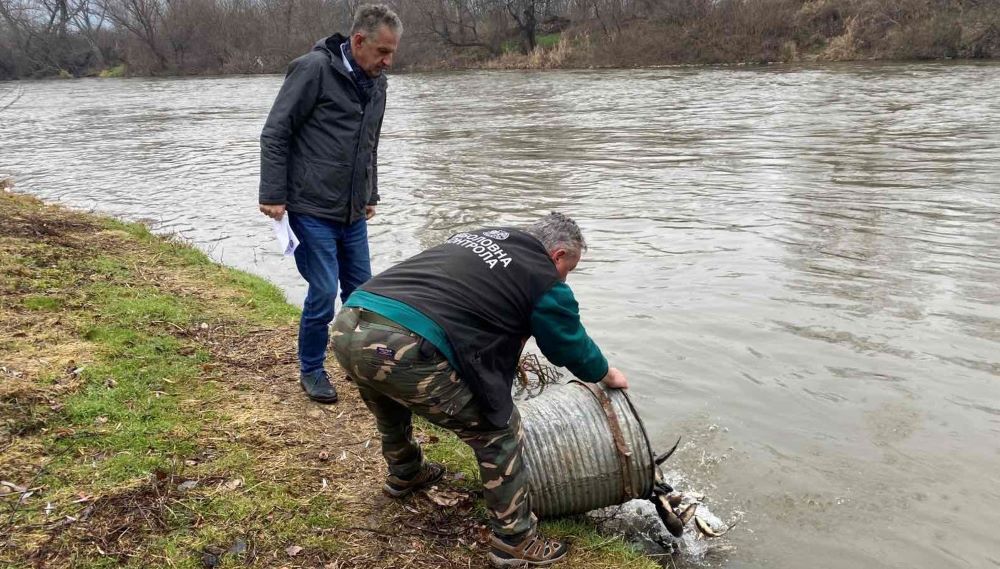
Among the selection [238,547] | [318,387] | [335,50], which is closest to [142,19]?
[335,50]

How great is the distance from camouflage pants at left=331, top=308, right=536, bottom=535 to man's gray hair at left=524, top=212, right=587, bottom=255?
0.72 metres

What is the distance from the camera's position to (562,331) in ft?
11.7

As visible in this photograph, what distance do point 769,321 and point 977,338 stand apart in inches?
67.8

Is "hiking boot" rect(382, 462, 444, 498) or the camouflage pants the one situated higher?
the camouflage pants

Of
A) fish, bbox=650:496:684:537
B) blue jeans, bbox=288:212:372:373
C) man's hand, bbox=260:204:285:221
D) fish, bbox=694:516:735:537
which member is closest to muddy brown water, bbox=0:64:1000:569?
fish, bbox=694:516:735:537

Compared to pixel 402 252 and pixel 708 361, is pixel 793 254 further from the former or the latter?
pixel 402 252

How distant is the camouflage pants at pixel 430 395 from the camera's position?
340cm

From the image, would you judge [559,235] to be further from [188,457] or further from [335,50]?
[188,457]

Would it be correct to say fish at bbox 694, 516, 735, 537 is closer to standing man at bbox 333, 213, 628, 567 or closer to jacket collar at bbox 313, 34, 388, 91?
standing man at bbox 333, 213, 628, 567

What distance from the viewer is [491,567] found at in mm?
3867

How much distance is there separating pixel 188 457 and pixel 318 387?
3.56ft

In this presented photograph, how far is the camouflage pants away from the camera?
11.1ft

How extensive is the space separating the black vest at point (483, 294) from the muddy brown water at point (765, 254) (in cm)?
184

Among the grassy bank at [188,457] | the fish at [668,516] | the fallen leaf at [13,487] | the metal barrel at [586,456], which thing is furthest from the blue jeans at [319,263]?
the fish at [668,516]
